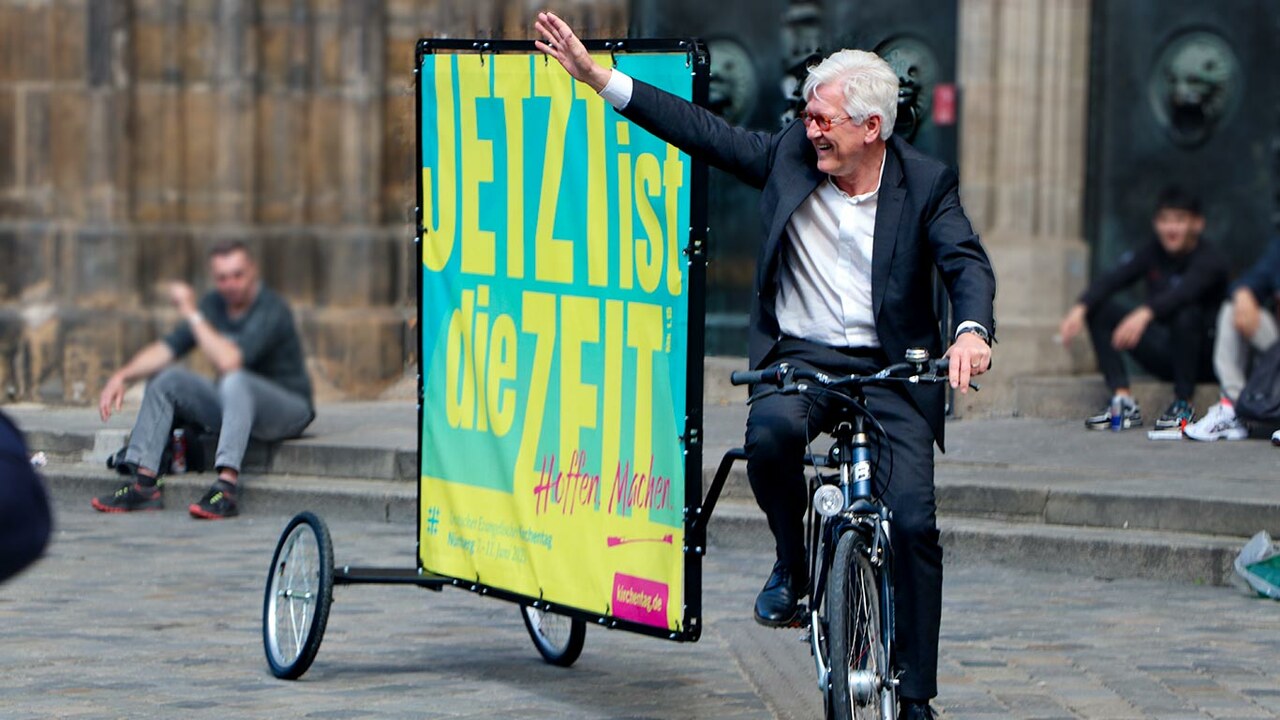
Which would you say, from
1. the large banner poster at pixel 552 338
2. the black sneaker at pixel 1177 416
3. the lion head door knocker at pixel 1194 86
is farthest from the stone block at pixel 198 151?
the large banner poster at pixel 552 338

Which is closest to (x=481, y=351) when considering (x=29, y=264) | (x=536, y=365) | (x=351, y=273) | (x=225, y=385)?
(x=536, y=365)

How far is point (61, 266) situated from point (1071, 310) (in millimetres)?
5911

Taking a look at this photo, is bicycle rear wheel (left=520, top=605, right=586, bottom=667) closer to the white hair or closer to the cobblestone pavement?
the cobblestone pavement

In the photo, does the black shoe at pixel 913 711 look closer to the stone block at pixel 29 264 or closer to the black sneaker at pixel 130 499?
the black sneaker at pixel 130 499

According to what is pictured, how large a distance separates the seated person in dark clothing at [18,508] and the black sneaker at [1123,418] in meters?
9.44

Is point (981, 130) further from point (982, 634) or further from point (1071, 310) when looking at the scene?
point (982, 634)

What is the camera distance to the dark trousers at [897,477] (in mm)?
5316

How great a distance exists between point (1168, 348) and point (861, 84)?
271 inches

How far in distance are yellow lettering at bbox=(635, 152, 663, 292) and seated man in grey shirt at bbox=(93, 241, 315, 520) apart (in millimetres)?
4850

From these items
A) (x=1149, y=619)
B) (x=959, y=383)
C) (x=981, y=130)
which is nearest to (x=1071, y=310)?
(x=981, y=130)

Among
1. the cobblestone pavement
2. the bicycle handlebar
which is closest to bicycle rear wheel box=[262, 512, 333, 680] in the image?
the cobblestone pavement

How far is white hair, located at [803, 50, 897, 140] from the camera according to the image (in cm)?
536

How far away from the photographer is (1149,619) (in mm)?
7762

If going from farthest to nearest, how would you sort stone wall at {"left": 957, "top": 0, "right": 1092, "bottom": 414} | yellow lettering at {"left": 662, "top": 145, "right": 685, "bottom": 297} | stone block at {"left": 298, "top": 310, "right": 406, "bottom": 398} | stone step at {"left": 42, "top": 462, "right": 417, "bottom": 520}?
stone block at {"left": 298, "top": 310, "right": 406, "bottom": 398} < stone wall at {"left": 957, "top": 0, "right": 1092, "bottom": 414} < stone step at {"left": 42, "top": 462, "right": 417, "bottom": 520} < yellow lettering at {"left": 662, "top": 145, "right": 685, "bottom": 297}
